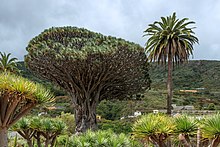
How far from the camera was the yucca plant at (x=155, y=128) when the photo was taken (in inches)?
408

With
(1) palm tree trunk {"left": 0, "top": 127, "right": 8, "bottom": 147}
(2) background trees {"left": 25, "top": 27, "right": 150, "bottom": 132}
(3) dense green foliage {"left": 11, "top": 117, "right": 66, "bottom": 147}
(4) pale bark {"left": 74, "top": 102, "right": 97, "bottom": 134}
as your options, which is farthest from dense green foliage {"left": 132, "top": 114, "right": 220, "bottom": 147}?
(4) pale bark {"left": 74, "top": 102, "right": 97, "bottom": 134}

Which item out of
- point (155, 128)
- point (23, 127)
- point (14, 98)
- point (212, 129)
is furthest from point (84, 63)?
point (212, 129)

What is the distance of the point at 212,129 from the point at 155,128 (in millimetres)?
1978

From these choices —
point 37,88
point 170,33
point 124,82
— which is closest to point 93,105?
point 124,82

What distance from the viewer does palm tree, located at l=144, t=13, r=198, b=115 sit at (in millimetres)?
27875

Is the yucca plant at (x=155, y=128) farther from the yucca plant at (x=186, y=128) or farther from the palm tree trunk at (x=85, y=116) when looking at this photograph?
the palm tree trunk at (x=85, y=116)

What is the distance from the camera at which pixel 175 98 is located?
73812 mm

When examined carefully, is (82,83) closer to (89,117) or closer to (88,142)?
(89,117)

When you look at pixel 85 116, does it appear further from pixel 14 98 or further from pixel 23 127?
pixel 14 98

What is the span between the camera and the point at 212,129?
9.15 meters

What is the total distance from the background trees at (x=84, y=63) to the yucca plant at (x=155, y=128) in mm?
15834

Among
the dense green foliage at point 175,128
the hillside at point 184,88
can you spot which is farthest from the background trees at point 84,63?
the hillside at point 184,88

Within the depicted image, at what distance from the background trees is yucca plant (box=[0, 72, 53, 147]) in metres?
14.9

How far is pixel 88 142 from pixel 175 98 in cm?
6058
